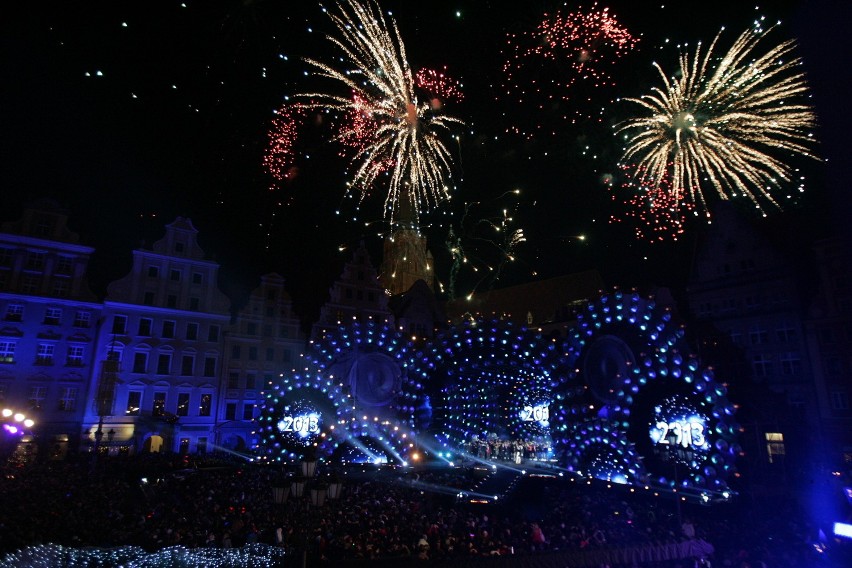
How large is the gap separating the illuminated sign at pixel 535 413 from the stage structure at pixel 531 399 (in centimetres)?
15

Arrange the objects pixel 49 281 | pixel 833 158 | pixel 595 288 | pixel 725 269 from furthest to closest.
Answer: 1. pixel 595 288
2. pixel 725 269
3. pixel 49 281
4. pixel 833 158

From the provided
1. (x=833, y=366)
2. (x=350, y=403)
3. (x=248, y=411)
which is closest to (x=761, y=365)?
(x=833, y=366)

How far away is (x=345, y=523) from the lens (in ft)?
47.8

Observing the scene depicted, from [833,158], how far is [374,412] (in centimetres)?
2392

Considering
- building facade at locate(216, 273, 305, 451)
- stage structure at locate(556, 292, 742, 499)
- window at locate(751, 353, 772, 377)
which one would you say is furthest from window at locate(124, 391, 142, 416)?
window at locate(751, 353, 772, 377)

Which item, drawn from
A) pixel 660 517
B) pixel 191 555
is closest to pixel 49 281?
pixel 191 555

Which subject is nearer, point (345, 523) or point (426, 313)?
point (345, 523)

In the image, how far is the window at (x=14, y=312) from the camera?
99.2 ft

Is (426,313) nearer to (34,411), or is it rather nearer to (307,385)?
(307,385)

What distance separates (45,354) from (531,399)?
1150 inches

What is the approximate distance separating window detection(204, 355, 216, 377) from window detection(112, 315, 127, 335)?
5.50m

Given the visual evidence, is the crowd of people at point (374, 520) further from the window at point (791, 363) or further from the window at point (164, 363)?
the window at point (791, 363)

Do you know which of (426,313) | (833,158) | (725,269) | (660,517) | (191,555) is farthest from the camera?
(426,313)

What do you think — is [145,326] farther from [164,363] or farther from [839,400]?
[839,400]
